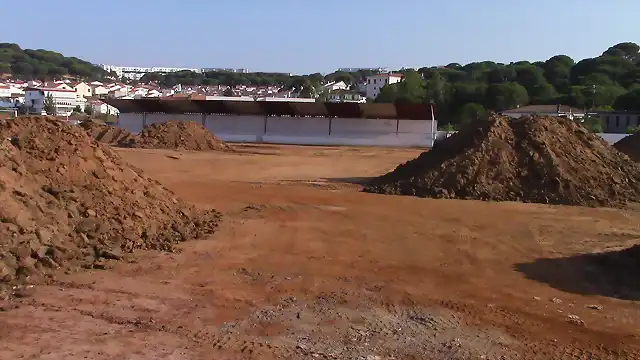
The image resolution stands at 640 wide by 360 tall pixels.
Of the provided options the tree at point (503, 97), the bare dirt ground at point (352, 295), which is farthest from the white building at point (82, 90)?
the bare dirt ground at point (352, 295)

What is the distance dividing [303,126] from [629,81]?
6894cm

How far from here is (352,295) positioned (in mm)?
10070

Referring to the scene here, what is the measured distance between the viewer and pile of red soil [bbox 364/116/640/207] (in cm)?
2089

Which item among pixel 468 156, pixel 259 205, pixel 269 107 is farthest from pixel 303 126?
pixel 259 205

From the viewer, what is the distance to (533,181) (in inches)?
838

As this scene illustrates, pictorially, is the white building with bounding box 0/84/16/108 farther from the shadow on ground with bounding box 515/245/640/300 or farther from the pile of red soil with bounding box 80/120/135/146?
the shadow on ground with bounding box 515/245/640/300

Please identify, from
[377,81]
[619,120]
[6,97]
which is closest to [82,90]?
[6,97]

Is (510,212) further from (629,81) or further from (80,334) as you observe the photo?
(629,81)

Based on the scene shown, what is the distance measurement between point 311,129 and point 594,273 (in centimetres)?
4239

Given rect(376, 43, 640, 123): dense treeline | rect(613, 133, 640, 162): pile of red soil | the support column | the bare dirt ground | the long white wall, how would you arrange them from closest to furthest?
1. the bare dirt ground
2. rect(613, 133, 640, 162): pile of red soil
3. the long white wall
4. the support column
5. rect(376, 43, 640, 123): dense treeline

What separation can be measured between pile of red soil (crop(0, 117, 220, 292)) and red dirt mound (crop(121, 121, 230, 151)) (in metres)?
27.2

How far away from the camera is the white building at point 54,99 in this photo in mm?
98219

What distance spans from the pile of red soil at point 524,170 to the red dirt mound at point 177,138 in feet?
69.8

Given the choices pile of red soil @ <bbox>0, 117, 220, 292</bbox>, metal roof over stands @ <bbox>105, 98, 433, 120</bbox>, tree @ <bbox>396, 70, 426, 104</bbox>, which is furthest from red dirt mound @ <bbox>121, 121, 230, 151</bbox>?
tree @ <bbox>396, 70, 426, 104</bbox>
